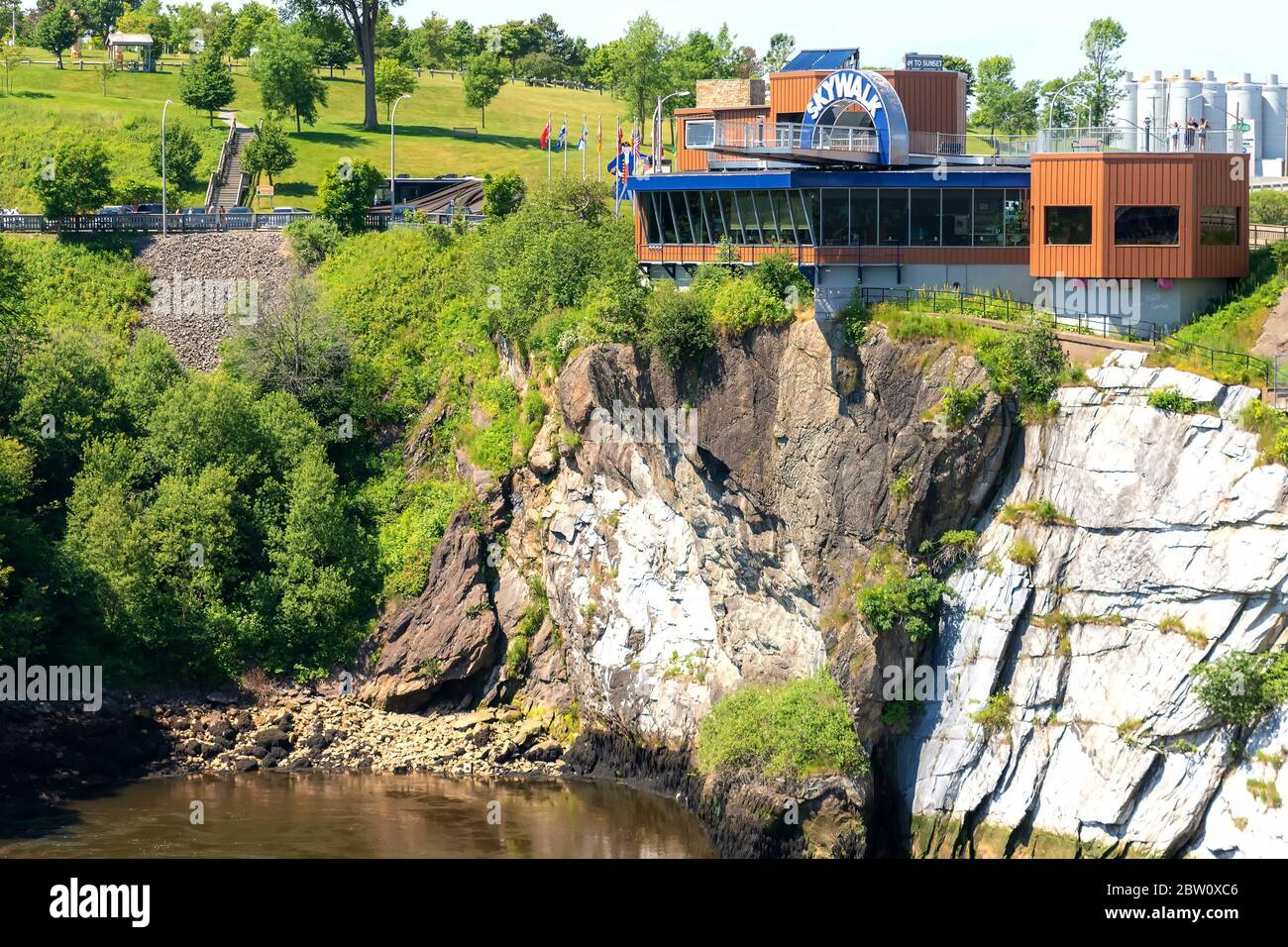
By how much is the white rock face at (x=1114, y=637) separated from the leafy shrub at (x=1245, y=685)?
1.65 ft

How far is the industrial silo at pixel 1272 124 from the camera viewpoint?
100 m

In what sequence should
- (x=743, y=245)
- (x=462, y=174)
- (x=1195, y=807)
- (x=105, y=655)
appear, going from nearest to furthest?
(x=1195, y=807) → (x=743, y=245) → (x=105, y=655) → (x=462, y=174)

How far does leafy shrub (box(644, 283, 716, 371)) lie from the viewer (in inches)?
2589

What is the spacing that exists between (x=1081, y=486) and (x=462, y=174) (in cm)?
7566

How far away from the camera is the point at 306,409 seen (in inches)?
3324

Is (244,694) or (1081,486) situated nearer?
(1081,486)

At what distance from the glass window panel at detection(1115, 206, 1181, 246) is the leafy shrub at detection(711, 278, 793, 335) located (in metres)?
11.5

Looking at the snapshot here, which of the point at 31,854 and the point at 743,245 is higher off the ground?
the point at 743,245

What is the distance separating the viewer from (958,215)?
6525 centimetres

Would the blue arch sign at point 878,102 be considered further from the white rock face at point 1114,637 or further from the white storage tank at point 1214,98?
the white storage tank at point 1214,98

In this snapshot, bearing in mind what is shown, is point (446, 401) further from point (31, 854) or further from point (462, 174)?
point (462, 174)

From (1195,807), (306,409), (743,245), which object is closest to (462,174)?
(306,409)

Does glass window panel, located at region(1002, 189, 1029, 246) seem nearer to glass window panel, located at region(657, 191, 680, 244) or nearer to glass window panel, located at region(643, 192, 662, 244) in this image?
glass window panel, located at region(657, 191, 680, 244)

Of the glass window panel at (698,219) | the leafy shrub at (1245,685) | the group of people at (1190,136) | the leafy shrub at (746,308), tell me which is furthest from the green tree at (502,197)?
the leafy shrub at (1245,685)
